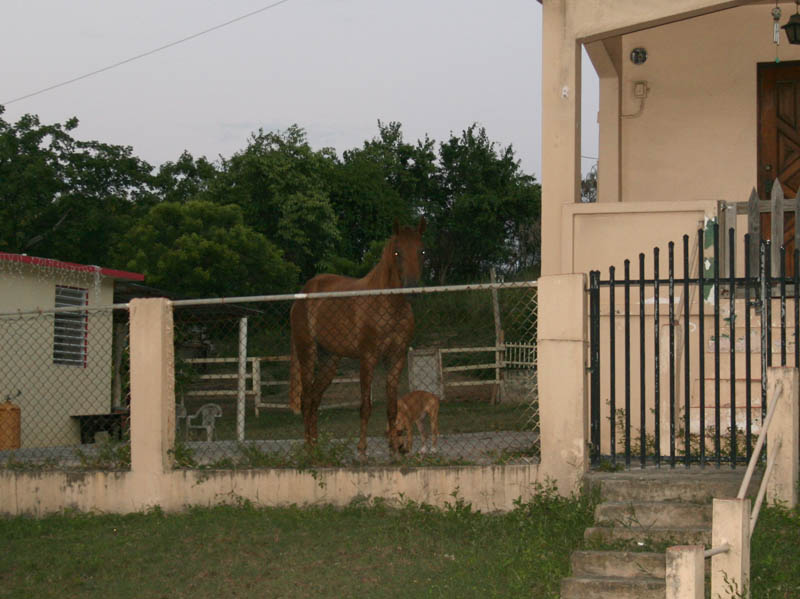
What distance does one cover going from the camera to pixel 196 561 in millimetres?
7586

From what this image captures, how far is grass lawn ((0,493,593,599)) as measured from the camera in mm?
6859

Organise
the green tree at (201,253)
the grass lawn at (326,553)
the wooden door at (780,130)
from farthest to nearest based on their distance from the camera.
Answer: the green tree at (201,253)
the wooden door at (780,130)
the grass lawn at (326,553)

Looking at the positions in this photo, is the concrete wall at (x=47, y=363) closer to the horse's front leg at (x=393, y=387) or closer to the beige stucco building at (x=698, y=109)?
the horse's front leg at (x=393, y=387)

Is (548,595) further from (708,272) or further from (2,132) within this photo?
(2,132)

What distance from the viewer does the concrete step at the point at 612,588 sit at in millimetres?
6211

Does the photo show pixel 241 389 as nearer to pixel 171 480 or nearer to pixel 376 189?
pixel 171 480

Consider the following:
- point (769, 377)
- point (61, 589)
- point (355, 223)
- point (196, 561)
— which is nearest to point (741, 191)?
point (769, 377)

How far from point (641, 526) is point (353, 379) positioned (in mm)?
14625

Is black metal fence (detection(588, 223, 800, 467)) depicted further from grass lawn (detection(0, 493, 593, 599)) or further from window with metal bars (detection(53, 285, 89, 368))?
window with metal bars (detection(53, 285, 89, 368))

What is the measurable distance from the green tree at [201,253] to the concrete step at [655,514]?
23.5 metres

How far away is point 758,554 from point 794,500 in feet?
3.08

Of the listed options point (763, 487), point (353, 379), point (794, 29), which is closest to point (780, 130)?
point (794, 29)

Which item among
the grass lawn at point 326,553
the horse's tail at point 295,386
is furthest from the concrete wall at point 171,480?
the horse's tail at point 295,386

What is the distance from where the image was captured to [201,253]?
3062 cm
